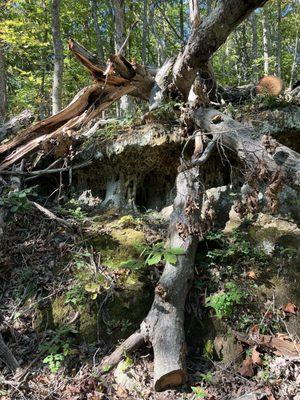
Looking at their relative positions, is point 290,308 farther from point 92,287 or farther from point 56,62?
point 56,62

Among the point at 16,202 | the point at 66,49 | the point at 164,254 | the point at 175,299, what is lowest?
the point at 175,299

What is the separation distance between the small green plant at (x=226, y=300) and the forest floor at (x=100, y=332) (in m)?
0.05

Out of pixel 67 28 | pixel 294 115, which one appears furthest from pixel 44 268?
pixel 67 28

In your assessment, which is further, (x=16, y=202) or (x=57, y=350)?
(x=16, y=202)

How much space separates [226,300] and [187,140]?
7.79ft

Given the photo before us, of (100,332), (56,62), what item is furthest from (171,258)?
(56,62)

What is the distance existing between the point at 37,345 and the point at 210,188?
383 centimetres

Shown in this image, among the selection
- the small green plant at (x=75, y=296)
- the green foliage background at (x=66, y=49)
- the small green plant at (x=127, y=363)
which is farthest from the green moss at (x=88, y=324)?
the green foliage background at (x=66, y=49)

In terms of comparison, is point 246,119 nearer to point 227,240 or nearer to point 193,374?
point 227,240

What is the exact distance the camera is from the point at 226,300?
435 centimetres

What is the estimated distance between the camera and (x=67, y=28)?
48.7 feet

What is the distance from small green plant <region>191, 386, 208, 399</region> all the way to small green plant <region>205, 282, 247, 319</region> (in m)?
0.86

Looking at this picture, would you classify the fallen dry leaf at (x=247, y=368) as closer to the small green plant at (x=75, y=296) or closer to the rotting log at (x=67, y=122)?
the small green plant at (x=75, y=296)

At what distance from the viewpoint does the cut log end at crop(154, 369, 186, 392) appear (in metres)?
3.70
